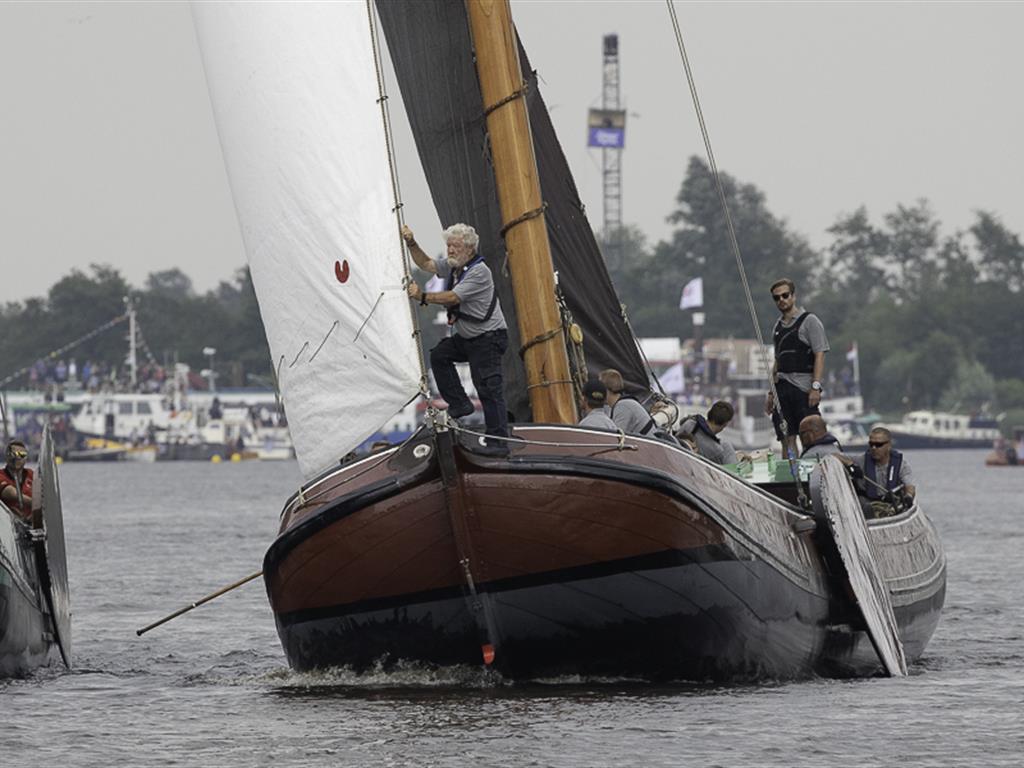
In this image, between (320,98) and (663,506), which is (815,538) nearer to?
(663,506)

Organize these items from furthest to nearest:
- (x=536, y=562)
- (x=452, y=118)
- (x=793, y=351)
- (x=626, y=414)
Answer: (x=793, y=351) < (x=452, y=118) < (x=626, y=414) < (x=536, y=562)

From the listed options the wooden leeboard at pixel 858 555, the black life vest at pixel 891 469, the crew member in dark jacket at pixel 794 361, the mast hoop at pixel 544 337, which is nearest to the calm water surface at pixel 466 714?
the wooden leeboard at pixel 858 555

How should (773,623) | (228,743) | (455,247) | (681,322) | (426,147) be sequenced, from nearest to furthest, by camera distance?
1. (228,743)
2. (455,247)
3. (773,623)
4. (426,147)
5. (681,322)

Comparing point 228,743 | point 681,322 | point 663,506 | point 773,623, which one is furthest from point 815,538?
point 681,322

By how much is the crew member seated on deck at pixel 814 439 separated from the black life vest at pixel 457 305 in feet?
14.0

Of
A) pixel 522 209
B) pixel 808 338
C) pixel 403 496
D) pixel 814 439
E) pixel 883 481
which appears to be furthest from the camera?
pixel 883 481

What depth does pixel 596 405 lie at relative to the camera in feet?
58.1

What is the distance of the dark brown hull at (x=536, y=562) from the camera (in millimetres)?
16188

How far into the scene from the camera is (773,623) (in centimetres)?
1772

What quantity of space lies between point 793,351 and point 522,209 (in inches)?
112

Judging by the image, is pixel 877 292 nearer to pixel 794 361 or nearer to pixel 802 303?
pixel 802 303

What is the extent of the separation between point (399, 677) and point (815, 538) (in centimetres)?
358

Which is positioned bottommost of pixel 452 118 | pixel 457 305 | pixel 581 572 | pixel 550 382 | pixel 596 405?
pixel 581 572

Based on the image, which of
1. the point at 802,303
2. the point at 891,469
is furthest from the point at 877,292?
the point at 891,469
